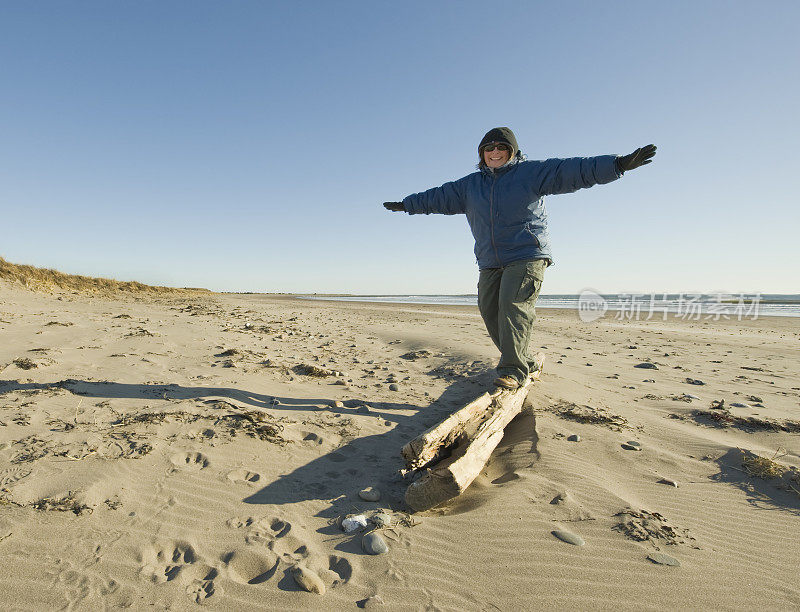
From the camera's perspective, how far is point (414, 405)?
16.5 ft

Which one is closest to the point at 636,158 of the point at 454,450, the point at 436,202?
the point at 436,202

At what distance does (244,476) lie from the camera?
294cm

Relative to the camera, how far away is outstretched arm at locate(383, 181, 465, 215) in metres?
4.89

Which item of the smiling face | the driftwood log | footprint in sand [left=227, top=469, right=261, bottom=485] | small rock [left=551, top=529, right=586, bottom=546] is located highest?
the smiling face

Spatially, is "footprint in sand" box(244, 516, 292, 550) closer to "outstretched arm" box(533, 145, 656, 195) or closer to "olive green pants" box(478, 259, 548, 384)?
"olive green pants" box(478, 259, 548, 384)

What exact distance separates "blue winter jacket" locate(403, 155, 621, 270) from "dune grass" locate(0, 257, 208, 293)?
69.5 ft

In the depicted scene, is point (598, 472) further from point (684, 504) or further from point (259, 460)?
point (259, 460)

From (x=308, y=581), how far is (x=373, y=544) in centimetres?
42

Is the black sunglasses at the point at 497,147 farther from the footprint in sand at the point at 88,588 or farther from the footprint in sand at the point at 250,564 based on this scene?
the footprint in sand at the point at 88,588

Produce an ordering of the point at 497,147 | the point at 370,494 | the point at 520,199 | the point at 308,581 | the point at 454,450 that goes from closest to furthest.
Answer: the point at 308,581, the point at 370,494, the point at 454,450, the point at 520,199, the point at 497,147

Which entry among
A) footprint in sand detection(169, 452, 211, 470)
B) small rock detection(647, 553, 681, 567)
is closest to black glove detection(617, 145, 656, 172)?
small rock detection(647, 553, 681, 567)

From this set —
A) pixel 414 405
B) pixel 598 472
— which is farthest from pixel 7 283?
pixel 598 472

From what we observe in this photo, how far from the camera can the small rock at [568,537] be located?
7.34ft

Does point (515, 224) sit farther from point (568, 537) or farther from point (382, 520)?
point (382, 520)
